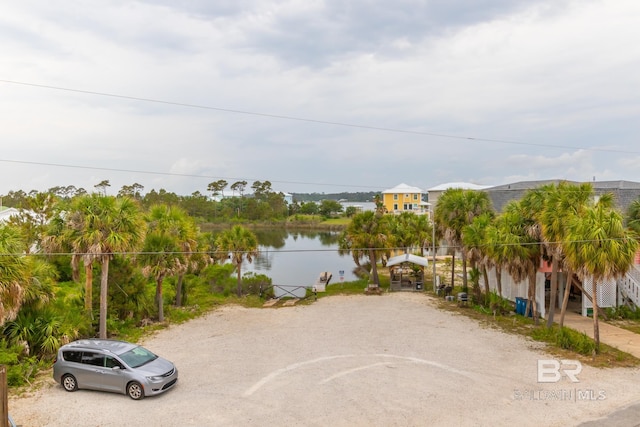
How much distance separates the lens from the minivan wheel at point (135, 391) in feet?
35.8

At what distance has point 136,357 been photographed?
38.2 ft

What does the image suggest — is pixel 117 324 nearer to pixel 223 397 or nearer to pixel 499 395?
pixel 223 397

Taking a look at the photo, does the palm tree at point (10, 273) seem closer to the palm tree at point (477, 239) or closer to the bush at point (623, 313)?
the palm tree at point (477, 239)

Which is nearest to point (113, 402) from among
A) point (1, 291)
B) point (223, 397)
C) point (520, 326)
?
point (223, 397)

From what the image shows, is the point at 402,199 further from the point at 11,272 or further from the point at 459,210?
the point at 11,272

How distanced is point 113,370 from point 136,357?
0.64 metres

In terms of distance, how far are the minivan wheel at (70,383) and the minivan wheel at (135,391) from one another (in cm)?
172

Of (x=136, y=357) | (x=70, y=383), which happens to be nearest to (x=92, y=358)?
(x=70, y=383)

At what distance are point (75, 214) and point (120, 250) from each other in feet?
7.01

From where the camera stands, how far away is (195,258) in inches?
867

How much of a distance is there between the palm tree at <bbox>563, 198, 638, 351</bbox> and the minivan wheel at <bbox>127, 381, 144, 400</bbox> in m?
13.2

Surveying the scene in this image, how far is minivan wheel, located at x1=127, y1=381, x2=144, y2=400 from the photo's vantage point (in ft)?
35.8

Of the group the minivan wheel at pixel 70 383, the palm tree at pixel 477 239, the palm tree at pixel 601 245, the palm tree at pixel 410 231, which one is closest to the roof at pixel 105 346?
the minivan wheel at pixel 70 383

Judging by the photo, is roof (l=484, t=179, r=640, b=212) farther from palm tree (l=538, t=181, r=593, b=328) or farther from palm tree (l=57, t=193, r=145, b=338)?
palm tree (l=57, t=193, r=145, b=338)
